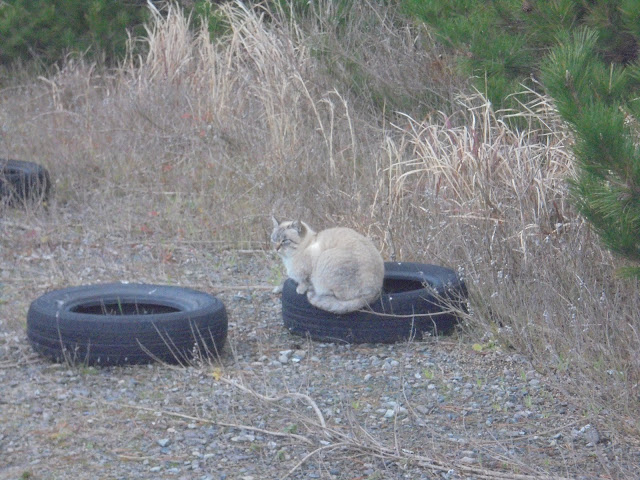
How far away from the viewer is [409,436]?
4.19 m

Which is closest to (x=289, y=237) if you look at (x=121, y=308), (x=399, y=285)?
(x=399, y=285)

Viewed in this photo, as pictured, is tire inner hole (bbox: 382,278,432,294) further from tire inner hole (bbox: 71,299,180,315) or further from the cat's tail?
tire inner hole (bbox: 71,299,180,315)

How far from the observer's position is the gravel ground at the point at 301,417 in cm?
388

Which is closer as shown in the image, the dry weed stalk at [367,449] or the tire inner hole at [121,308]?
the dry weed stalk at [367,449]

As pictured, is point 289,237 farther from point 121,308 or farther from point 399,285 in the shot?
point 121,308

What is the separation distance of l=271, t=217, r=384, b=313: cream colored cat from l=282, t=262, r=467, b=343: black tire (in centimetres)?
7

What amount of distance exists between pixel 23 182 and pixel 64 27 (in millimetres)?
5972

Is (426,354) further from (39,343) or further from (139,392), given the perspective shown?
(39,343)

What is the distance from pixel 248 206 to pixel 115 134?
2788mm

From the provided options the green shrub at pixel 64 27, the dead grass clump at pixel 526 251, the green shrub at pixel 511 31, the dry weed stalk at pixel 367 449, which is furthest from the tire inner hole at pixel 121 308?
the green shrub at pixel 64 27

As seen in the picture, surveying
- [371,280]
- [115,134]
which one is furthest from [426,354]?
[115,134]

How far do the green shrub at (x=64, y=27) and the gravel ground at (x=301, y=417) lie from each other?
8.75 meters

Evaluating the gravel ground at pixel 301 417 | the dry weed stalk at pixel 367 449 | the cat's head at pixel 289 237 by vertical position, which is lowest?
the gravel ground at pixel 301 417

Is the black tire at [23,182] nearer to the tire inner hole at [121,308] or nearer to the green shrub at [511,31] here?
the tire inner hole at [121,308]
